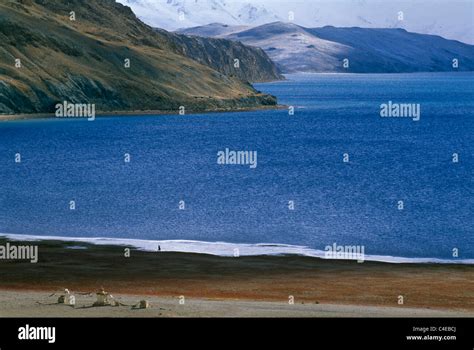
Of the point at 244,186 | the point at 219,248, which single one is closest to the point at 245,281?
the point at 219,248

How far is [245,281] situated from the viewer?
49781 millimetres

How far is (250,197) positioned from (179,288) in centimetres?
4342

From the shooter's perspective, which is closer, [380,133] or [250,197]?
[250,197]

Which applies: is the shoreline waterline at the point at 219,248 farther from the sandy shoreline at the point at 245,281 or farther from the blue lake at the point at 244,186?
the blue lake at the point at 244,186

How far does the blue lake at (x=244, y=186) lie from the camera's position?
7050cm

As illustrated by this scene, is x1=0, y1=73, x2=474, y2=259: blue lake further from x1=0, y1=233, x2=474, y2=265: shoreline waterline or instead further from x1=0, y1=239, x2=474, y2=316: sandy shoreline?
Answer: x1=0, y1=239, x2=474, y2=316: sandy shoreline

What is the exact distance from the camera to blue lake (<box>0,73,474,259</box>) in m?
70.5

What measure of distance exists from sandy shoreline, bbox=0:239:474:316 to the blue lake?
8239 mm

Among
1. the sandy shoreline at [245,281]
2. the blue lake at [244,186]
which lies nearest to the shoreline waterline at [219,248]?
the sandy shoreline at [245,281]

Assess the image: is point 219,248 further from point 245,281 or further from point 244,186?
point 244,186

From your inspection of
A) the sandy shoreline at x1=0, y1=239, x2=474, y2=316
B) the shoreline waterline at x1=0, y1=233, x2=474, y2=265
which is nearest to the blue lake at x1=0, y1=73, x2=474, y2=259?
the shoreline waterline at x1=0, y1=233, x2=474, y2=265
